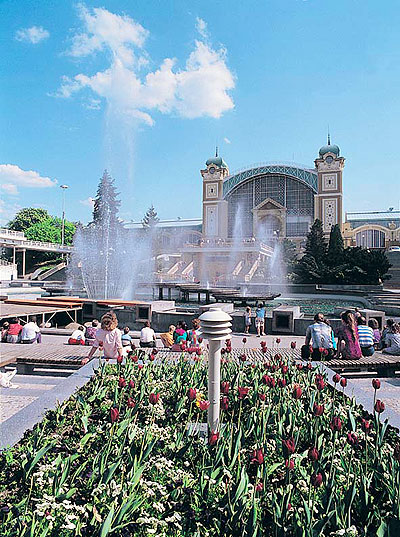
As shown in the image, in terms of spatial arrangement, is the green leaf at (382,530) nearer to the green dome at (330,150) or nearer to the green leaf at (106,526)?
the green leaf at (106,526)

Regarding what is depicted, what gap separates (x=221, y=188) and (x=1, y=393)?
7148 cm

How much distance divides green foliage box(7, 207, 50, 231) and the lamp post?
79003 mm

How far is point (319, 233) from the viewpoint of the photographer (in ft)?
159

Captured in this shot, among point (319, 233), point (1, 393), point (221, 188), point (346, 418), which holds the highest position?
point (221, 188)

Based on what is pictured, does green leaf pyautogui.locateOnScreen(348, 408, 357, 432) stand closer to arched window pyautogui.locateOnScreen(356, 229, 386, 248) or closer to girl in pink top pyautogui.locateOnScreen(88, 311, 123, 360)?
girl in pink top pyautogui.locateOnScreen(88, 311, 123, 360)

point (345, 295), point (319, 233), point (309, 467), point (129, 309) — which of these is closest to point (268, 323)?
point (129, 309)

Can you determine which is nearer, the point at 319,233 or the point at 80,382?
the point at 80,382

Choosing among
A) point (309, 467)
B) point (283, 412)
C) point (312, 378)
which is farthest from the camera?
point (312, 378)

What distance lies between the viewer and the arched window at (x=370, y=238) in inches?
2805

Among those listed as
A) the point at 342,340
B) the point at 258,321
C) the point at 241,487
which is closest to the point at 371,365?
the point at 342,340

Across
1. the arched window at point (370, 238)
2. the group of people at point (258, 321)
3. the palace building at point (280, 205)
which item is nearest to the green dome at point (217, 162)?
the palace building at point (280, 205)

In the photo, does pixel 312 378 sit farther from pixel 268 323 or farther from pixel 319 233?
pixel 319 233

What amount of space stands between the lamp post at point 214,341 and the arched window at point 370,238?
239 ft

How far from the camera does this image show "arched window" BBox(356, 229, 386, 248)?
A: 71.2 m
